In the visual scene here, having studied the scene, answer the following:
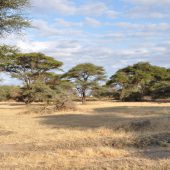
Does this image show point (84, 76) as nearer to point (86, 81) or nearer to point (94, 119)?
point (86, 81)

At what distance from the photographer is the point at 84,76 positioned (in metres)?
60.8

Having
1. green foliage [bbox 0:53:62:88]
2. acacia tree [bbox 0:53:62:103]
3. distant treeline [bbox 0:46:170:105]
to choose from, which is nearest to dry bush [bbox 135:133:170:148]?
distant treeline [bbox 0:46:170:105]

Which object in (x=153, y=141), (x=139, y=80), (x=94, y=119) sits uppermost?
(x=139, y=80)

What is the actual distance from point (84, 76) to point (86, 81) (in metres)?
1.11

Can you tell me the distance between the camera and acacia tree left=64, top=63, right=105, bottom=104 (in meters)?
59.3

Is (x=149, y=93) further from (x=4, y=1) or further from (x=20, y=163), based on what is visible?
(x=20, y=163)

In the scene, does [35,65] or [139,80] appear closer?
[35,65]

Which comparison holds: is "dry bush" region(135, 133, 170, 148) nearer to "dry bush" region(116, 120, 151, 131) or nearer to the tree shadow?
"dry bush" region(116, 120, 151, 131)

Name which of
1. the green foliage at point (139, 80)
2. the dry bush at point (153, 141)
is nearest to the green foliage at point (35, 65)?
the green foliage at point (139, 80)

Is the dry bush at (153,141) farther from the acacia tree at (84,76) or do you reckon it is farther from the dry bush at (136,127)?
the acacia tree at (84,76)

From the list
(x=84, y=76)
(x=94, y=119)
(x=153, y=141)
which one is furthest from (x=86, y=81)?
(x=153, y=141)

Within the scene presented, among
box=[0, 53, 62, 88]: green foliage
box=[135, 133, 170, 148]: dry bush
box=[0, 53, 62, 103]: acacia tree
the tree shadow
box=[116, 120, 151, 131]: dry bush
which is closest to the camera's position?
box=[135, 133, 170, 148]: dry bush

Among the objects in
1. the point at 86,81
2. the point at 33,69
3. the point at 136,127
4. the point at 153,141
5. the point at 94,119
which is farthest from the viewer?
the point at 86,81

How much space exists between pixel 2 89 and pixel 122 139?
640 inches
